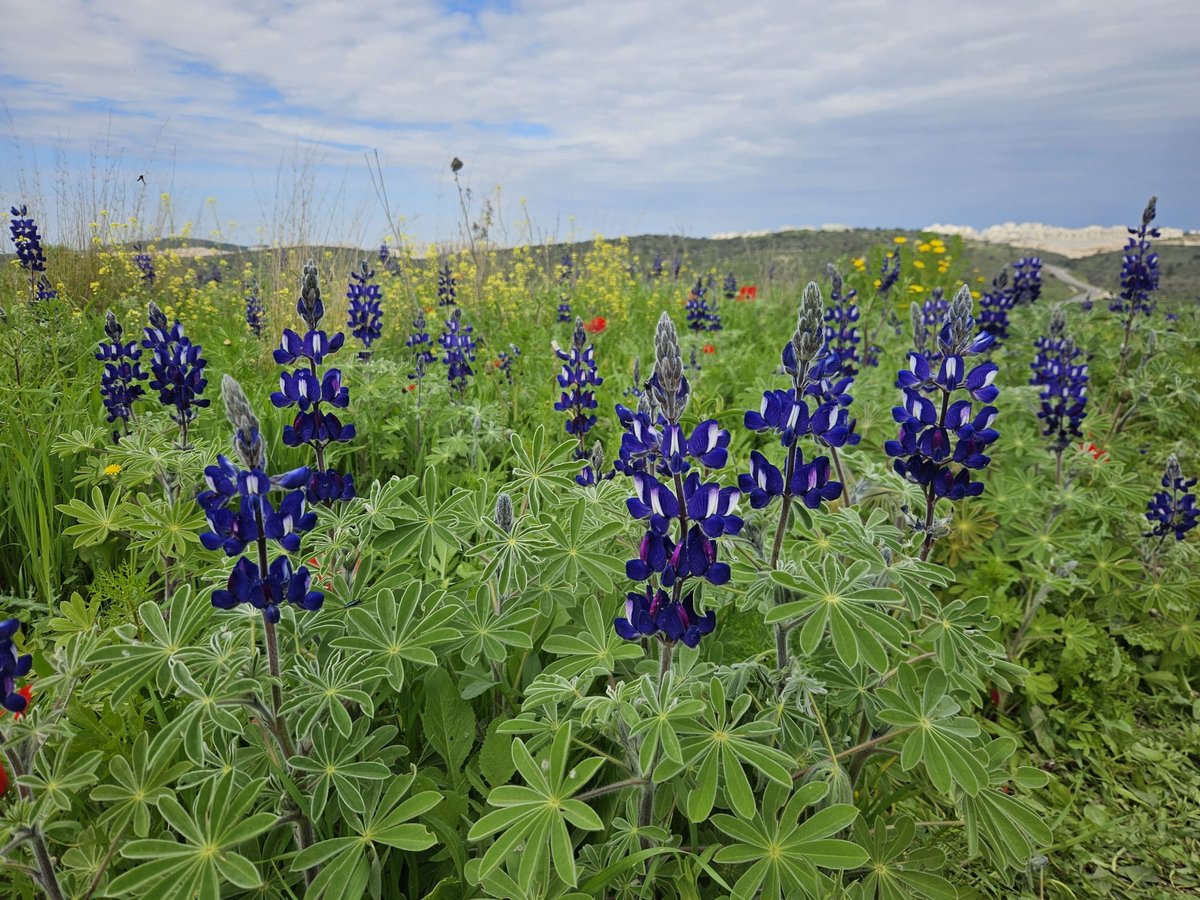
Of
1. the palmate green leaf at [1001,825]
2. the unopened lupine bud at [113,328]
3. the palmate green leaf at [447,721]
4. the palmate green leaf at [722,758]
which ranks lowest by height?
the palmate green leaf at [1001,825]

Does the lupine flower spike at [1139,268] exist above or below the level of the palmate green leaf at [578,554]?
above

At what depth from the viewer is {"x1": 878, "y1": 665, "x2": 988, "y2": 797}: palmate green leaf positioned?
162 cm

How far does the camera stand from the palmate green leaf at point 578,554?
6.30 ft

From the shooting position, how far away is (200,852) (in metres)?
1.38

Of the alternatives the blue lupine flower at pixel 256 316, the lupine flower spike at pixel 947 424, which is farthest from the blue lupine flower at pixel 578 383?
the blue lupine flower at pixel 256 316

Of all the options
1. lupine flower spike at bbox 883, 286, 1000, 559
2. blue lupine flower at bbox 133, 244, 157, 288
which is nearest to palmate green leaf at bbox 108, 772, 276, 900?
lupine flower spike at bbox 883, 286, 1000, 559

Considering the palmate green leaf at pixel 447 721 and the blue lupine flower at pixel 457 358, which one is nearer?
the palmate green leaf at pixel 447 721

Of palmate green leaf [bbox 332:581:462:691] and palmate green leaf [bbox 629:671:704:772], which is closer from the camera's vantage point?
palmate green leaf [bbox 629:671:704:772]

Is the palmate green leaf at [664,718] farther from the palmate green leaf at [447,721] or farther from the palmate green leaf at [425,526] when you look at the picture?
the palmate green leaf at [425,526]

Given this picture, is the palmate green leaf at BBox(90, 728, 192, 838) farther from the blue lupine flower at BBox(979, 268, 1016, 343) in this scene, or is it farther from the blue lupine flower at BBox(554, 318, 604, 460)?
the blue lupine flower at BBox(979, 268, 1016, 343)

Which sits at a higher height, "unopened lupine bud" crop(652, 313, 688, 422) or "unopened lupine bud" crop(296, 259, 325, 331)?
"unopened lupine bud" crop(296, 259, 325, 331)

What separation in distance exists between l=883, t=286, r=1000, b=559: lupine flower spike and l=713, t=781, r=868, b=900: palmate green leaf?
0.89 m

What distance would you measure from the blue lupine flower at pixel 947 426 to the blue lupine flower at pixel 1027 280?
5.02m

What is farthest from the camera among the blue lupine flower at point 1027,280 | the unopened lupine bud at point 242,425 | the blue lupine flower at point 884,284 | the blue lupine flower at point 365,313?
A: the blue lupine flower at point 1027,280
